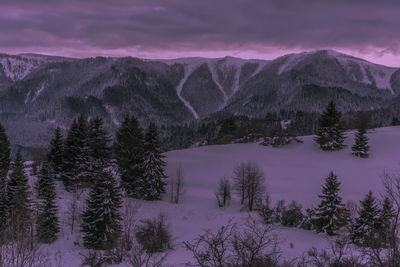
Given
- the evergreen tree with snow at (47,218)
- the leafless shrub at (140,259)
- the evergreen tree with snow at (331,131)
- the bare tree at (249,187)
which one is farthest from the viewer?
the evergreen tree with snow at (331,131)

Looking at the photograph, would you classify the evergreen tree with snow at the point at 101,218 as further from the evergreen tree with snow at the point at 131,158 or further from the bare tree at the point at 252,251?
the bare tree at the point at 252,251

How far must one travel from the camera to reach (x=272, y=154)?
7338cm

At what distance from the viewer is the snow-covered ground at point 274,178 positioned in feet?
122

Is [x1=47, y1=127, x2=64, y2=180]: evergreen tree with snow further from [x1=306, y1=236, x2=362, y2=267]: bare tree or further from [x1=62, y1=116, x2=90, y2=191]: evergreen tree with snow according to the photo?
[x1=306, y1=236, x2=362, y2=267]: bare tree

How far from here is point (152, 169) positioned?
51.3 metres

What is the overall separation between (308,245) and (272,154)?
137 feet

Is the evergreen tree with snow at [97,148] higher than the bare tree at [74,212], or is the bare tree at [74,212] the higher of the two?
the evergreen tree with snow at [97,148]

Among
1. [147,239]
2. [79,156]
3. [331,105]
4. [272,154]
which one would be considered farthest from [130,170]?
[331,105]

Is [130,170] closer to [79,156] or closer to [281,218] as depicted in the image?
[79,156]

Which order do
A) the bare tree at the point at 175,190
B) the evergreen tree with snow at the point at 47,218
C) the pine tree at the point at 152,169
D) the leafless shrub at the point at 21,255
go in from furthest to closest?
the bare tree at the point at 175,190 → the pine tree at the point at 152,169 → the evergreen tree with snow at the point at 47,218 → the leafless shrub at the point at 21,255

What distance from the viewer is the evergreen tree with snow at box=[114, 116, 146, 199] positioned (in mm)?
51250

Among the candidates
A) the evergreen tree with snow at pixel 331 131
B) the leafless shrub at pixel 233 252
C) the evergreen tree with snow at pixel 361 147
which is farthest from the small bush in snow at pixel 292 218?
the evergreen tree with snow at pixel 331 131

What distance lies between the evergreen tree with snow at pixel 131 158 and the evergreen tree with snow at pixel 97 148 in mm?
2225

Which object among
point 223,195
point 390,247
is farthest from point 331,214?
point 390,247
